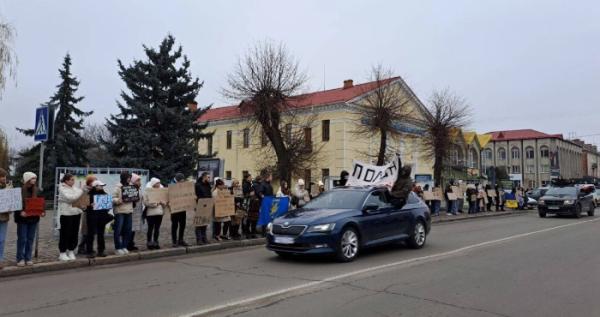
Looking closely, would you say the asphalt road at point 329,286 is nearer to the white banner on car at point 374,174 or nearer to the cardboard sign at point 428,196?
the white banner on car at point 374,174

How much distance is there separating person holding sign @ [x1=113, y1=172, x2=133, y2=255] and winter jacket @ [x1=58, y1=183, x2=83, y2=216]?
0.98 metres

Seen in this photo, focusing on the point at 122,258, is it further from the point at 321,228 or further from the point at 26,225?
the point at 321,228

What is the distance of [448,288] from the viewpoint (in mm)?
7348

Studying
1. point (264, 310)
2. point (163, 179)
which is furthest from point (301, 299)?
point (163, 179)

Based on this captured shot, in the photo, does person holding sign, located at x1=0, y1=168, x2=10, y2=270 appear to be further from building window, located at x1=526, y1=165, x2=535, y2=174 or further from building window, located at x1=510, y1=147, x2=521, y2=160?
building window, located at x1=510, y1=147, x2=521, y2=160

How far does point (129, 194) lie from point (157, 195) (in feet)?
2.58

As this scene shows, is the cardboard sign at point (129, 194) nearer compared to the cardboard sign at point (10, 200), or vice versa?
the cardboard sign at point (10, 200)

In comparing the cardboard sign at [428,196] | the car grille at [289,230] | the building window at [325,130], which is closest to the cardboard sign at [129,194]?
the car grille at [289,230]

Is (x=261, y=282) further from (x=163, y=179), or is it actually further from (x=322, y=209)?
(x=163, y=179)

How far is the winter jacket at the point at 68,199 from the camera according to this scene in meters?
9.59

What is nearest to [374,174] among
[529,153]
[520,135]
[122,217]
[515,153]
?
[122,217]

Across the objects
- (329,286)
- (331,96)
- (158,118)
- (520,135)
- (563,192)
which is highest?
(520,135)

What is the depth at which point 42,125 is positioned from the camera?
423 inches

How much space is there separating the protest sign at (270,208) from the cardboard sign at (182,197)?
2.22 m
